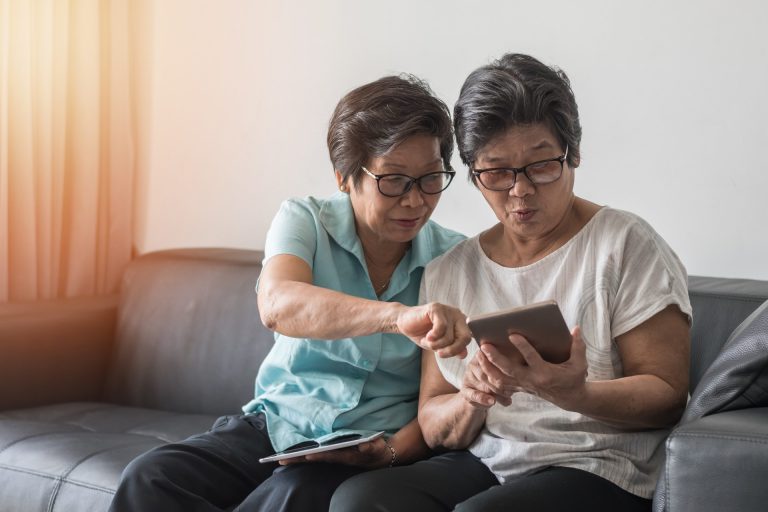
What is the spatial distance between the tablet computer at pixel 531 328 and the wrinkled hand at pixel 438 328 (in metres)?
0.05

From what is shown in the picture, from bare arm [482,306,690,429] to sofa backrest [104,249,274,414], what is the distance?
3.93 ft

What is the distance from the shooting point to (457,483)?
1670mm

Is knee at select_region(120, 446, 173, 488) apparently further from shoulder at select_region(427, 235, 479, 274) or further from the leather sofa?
shoulder at select_region(427, 235, 479, 274)

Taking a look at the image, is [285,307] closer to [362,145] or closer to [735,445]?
[362,145]

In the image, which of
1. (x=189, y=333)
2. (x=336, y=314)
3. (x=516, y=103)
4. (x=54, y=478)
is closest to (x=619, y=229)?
(x=516, y=103)

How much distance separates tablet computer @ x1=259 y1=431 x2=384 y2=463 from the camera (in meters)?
1.68

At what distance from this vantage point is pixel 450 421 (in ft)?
5.78

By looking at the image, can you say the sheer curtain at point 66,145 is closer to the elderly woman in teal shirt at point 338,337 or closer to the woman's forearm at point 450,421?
the elderly woman in teal shirt at point 338,337

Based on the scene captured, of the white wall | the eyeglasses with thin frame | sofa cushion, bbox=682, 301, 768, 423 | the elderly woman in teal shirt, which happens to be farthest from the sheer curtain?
sofa cushion, bbox=682, 301, 768, 423

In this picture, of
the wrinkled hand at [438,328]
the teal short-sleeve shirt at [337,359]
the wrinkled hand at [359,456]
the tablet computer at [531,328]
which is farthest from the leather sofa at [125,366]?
the tablet computer at [531,328]

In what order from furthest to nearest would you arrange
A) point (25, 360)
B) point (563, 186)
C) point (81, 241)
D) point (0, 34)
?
point (81, 241)
point (0, 34)
point (25, 360)
point (563, 186)

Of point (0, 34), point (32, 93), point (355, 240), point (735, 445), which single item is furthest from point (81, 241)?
point (735, 445)

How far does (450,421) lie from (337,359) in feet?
0.93

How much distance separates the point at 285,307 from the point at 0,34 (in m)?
1.75
